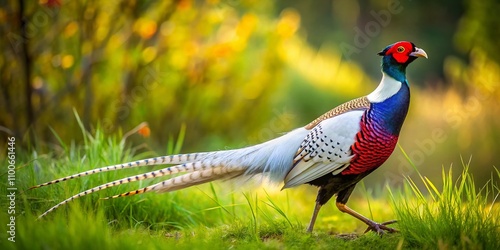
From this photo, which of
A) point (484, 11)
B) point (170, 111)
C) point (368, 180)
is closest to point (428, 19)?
point (484, 11)

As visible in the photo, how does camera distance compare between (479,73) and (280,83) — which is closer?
(280,83)

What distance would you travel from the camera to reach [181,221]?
527 centimetres

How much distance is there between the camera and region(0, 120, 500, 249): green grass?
3.66 meters

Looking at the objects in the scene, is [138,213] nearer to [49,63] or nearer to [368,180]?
[49,63]

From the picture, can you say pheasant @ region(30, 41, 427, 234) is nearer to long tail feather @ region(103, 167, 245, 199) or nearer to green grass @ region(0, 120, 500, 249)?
long tail feather @ region(103, 167, 245, 199)

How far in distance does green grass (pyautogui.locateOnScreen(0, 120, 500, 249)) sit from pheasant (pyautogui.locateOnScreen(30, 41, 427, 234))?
239 mm

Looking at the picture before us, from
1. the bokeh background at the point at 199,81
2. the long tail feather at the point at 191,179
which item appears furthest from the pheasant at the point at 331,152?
the bokeh background at the point at 199,81

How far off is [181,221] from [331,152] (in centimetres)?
164

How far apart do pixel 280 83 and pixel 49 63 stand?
4287mm

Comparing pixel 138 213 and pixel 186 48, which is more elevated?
pixel 186 48

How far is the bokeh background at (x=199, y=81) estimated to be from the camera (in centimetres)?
704

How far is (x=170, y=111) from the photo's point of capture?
369 inches

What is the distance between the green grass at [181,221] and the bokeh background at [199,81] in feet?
2.08

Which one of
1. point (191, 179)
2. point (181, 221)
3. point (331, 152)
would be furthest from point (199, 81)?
point (331, 152)
